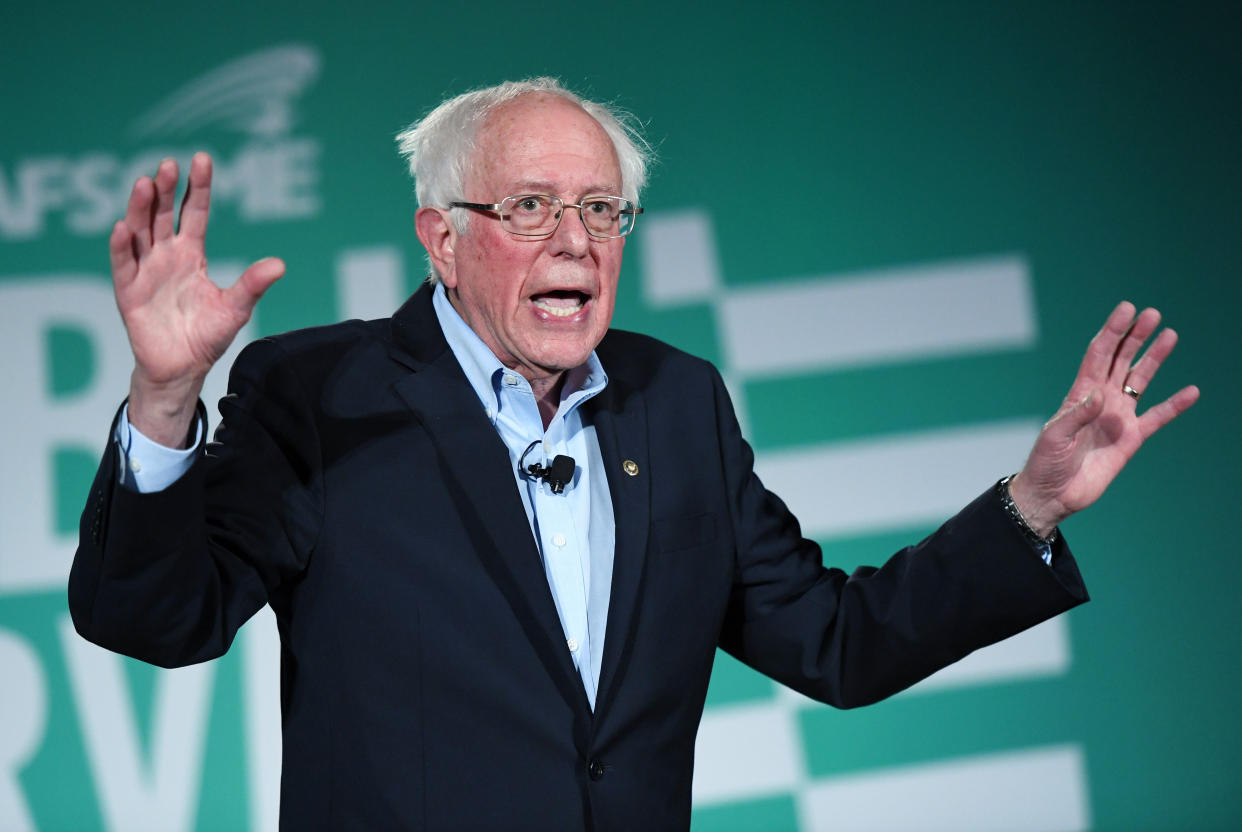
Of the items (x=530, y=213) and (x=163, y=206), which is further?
(x=530, y=213)

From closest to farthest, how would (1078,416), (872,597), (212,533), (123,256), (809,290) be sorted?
(123,256)
(212,533)
(1078,416)
(872,597)
(809,290)

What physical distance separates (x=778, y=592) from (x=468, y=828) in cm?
59

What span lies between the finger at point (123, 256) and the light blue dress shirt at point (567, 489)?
0.54m

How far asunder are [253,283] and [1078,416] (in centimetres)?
101

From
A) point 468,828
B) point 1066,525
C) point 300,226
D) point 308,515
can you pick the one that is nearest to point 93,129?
point 300,226

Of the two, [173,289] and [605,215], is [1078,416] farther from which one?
[173,289]

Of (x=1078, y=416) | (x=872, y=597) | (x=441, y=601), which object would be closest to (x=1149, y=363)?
(x=1078, y=416)

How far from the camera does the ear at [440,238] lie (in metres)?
1.92

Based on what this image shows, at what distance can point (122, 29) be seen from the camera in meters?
3.56

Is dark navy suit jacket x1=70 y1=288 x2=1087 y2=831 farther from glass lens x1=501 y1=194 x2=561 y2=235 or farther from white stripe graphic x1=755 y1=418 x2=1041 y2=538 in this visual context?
white stripe graphic x1=755 y1=418 x2=1041 y2=538

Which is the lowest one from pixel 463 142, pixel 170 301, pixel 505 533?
pixel 505 533

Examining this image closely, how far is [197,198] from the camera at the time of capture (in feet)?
4.40

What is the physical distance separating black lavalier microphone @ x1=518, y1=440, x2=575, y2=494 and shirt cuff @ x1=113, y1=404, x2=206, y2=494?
49 centimetres

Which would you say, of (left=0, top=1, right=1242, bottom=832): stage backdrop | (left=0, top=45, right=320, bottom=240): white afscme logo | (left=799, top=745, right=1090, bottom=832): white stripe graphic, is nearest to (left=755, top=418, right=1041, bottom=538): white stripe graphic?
(left=0, top=1, right=1242, bottom=832): stage backdrop
